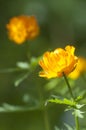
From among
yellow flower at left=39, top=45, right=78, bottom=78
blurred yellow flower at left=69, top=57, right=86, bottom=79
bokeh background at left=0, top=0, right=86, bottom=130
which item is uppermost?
bokeh background at left=0, top=0, right=86, bottom=130

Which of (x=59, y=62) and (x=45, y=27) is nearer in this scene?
(x=59, y=62)

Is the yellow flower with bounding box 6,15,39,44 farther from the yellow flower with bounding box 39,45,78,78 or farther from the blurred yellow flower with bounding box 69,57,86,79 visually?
the yellow flower with bounding box 39,45,78,78

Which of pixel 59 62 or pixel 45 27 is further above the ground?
pixel 45 27

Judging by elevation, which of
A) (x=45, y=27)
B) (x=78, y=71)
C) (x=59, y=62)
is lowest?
(x=59, y=62)

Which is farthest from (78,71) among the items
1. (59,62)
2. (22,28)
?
(59,62)

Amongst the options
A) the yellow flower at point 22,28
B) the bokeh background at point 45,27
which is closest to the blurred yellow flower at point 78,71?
Answer: the yellow flower at point 22,28

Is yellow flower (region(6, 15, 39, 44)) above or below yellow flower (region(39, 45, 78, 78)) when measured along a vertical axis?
above

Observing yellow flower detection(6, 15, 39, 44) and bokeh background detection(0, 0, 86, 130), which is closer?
yellow flower detection(6, 15, 39, 44)

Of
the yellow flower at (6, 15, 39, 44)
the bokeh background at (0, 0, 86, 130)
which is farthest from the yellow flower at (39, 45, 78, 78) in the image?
the bokeh background at (0, 0, 86, 130)

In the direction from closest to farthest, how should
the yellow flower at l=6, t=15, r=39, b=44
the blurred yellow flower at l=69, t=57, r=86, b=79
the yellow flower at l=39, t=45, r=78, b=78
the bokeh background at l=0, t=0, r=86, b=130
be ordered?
the yellow flower at l=39, t=45, r=78, b=78, the yellow flower at l=6, t=15, r=39, b=44, the blurred yellow flower at l=69, t=57, r=86, b=79, the bokeh background at l=0, t=0, r=86, b=130

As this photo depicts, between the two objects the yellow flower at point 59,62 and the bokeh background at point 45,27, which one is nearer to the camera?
the yellow flower at point 59,62

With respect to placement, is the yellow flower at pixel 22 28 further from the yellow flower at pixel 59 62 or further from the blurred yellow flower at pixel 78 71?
the yellow flower at pixel 59 62

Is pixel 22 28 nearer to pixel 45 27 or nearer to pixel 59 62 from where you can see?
pixel 59 62

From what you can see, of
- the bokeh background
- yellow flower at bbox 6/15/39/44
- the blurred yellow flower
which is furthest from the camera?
the bokeh background
